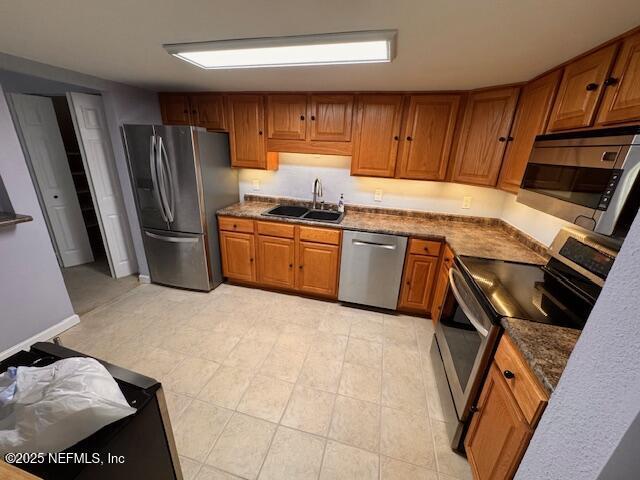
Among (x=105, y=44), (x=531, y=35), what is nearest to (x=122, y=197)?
(x=105, y=44)

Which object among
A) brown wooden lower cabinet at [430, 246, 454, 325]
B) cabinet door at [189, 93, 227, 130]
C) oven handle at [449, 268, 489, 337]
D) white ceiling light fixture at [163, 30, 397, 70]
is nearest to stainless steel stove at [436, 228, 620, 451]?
oven handle at [449, 268, 489, 337]

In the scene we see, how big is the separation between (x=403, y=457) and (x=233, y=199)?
2.79 metres

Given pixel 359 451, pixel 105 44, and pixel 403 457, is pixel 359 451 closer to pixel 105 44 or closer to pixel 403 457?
pixel 403 457

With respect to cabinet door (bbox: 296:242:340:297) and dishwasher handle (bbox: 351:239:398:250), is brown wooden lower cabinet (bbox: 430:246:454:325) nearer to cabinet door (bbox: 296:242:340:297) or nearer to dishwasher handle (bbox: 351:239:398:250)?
dishwasher handle (bbox: 351:239:398:250)

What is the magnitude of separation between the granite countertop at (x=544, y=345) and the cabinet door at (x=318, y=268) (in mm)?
1617

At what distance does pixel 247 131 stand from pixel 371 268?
1900 mm

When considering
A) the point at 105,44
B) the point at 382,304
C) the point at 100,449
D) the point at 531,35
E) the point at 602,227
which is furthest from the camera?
the point at 382,304

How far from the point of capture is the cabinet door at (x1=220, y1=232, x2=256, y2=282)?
278 cm

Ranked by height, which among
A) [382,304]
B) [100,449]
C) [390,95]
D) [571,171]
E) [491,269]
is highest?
[390,95]

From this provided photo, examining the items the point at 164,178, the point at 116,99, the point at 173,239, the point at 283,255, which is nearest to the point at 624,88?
the point at 283,255

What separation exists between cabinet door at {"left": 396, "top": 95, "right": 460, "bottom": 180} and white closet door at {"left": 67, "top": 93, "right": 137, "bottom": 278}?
3.04 m

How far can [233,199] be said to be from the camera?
3.04 metres

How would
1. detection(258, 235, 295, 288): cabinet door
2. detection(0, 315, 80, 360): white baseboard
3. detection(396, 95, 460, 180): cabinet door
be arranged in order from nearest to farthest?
detection(0, 315, 80, 360): white baseboard → detection(396, 95, 460, 180): cabinet door → detection(258, 235, 295, 288): cabinet door

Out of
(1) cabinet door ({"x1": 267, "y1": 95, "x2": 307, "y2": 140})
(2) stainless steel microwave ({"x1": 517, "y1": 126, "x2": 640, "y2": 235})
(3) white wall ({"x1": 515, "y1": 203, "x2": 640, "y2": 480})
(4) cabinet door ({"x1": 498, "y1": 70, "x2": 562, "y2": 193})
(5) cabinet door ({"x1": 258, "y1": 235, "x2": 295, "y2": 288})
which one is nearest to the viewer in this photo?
(3) white wall ({"x1": 515, "y1": 203, "x2": 640, "y2": 480})
